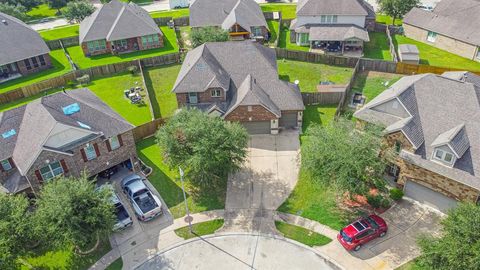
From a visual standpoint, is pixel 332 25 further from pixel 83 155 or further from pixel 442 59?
pixel 83 155

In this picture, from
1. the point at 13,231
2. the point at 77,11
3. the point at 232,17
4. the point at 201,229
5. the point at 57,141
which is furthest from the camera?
the point at 77,11

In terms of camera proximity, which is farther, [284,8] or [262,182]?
[284,8]

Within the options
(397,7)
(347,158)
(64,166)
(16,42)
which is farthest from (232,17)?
(347,158)

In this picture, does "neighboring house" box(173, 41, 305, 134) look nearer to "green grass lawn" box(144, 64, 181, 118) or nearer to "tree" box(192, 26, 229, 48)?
"green grass lawn" box(144, 64, 181, 118)

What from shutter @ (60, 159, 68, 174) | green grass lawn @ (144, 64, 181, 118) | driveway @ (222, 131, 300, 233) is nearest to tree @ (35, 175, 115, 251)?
shutter @ (60, 159, 68, 174)

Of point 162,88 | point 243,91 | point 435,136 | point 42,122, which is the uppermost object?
point 42,122

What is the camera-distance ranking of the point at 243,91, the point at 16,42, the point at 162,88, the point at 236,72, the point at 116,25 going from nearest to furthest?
the point at 243,91 < the point at 236,72 < the point at 162,88 < the point at 16,42 < the point at 116,25

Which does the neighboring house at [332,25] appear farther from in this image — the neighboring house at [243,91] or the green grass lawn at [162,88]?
the green grass lawn at [162,88]

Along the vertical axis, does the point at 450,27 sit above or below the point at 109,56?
above
